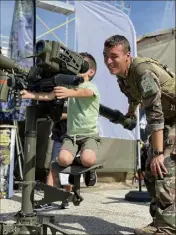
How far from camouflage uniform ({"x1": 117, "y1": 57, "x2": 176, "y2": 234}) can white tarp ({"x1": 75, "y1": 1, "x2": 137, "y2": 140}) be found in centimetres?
338

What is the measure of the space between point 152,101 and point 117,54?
1.38 feet

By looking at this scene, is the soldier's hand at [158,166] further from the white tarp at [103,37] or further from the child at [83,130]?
the white tarp at [103,37]

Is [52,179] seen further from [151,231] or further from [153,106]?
[153,106]

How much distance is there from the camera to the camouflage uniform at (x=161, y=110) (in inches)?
93.5

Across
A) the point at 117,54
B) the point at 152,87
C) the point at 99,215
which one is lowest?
the point at 99,215

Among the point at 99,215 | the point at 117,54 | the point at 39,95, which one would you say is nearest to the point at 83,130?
the point at 117,54

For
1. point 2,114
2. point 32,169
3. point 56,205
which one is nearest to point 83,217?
point 56,205

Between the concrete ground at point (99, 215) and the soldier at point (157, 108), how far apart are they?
0.50 metres

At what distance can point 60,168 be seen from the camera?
2.46 meters

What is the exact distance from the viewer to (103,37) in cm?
621

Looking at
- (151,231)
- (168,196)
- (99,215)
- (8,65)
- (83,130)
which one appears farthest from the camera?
(99,215)

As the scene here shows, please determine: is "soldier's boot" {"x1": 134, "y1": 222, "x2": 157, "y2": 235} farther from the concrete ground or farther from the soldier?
the concrete ground

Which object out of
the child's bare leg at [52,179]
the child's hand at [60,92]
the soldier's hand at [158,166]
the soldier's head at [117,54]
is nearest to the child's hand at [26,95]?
the child's hand at [60,92]

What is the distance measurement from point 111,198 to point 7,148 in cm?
154
